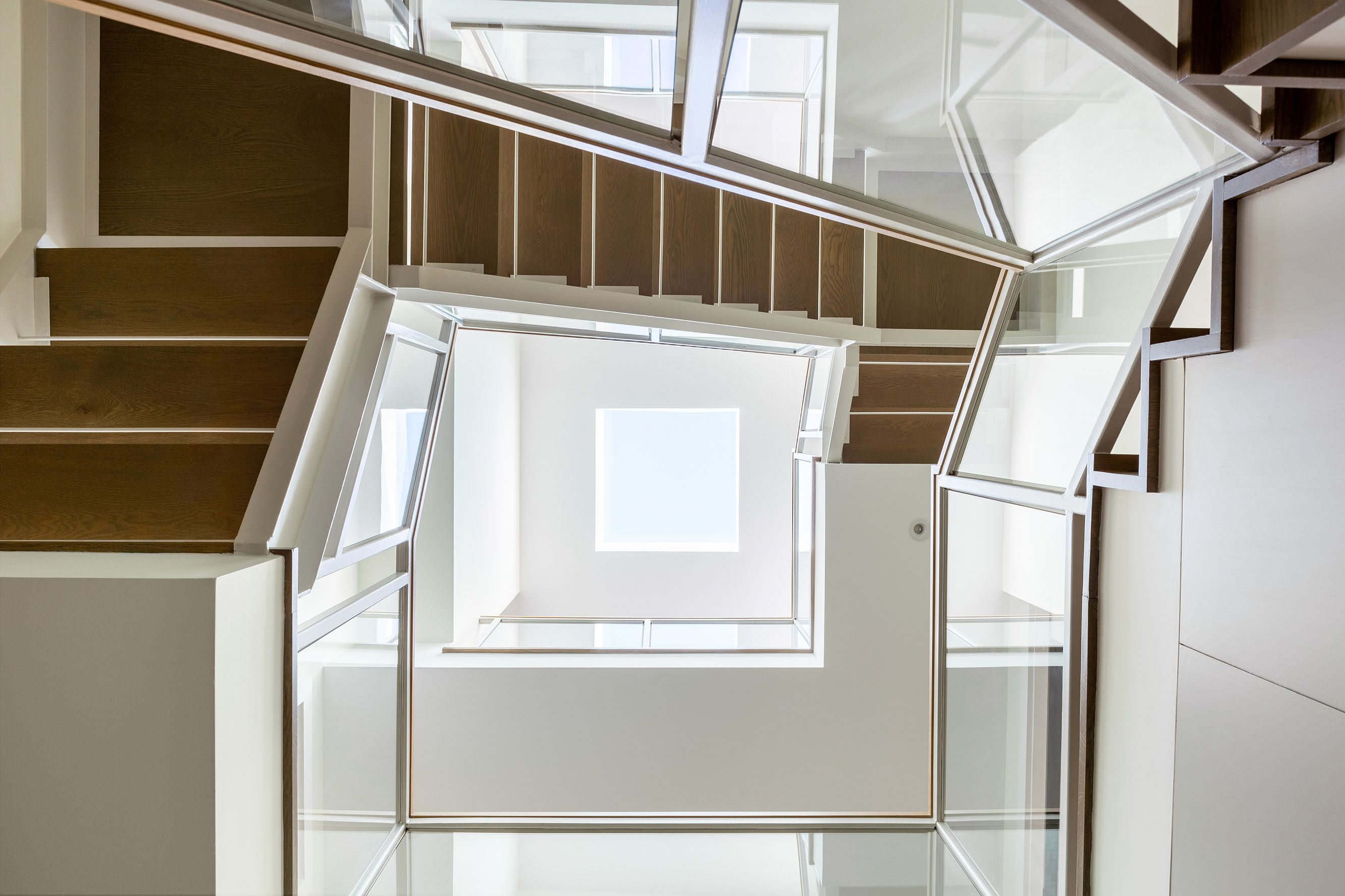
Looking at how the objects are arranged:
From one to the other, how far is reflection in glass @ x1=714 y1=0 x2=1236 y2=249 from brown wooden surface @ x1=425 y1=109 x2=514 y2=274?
1348 millimetres

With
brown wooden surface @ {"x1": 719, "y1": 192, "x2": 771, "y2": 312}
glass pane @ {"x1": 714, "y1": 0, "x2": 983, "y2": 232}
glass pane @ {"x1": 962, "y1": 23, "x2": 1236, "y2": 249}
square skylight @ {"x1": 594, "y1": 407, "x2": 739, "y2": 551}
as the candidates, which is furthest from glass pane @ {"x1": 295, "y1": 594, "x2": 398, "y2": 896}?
square skylight @ {"x1": 594, "y1": 407, "x2": 739, "y2": 551}

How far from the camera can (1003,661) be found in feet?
7.22

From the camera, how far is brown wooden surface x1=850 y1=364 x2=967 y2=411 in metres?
3.32

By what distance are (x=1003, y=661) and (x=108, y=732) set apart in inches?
85.9

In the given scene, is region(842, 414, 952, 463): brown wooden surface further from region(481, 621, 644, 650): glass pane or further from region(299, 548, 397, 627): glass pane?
region(299, 548, 397, 627): glass pane

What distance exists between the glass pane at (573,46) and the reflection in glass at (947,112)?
0.36 ft

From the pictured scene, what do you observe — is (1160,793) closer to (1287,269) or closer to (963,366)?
(1287,269)

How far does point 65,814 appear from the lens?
1321 mm

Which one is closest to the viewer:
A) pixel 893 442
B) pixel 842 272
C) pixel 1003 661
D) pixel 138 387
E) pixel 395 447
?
pixel 138 387

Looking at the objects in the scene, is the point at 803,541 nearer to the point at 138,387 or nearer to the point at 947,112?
the point at 947,112

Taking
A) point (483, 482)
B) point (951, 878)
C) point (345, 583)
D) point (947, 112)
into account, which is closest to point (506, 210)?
point (345, 583)

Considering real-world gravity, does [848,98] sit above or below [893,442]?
above

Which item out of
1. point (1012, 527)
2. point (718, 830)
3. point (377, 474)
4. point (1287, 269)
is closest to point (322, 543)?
point (377, 474)

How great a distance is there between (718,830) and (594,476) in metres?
3.75
